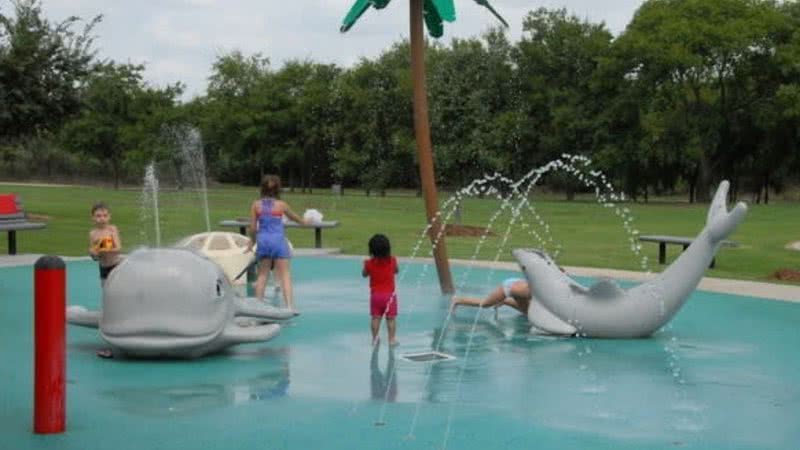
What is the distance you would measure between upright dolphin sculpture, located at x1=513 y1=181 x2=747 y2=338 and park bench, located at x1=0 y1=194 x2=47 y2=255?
449 inches

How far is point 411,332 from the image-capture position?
10695 mm

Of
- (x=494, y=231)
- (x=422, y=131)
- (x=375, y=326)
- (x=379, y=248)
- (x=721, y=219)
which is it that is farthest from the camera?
(x=494, y=231)

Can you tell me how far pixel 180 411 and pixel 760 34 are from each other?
172 feet

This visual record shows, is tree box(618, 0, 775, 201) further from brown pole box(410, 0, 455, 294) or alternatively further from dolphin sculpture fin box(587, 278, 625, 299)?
dolphin sculpture fin box(587, 278, 625, 299)

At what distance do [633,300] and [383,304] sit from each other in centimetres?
254

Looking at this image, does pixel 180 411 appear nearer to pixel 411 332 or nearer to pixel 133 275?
pixel 133 275

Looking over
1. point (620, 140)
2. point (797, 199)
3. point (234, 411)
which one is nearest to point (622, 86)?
point (620, 140)

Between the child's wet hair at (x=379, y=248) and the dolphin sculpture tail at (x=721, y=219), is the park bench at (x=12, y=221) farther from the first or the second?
the dolphin sculpture tail at (x=721, y=219)

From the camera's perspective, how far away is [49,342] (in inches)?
249

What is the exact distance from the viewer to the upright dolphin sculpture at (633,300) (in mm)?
10242

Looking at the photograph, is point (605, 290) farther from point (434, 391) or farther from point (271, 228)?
point (271, 228)

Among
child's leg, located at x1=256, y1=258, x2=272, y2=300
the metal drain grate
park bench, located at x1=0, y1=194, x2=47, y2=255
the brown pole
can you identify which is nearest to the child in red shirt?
the metal drain grate

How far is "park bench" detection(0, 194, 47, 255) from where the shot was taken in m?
18.6

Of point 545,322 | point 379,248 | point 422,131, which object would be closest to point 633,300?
point 545,322
